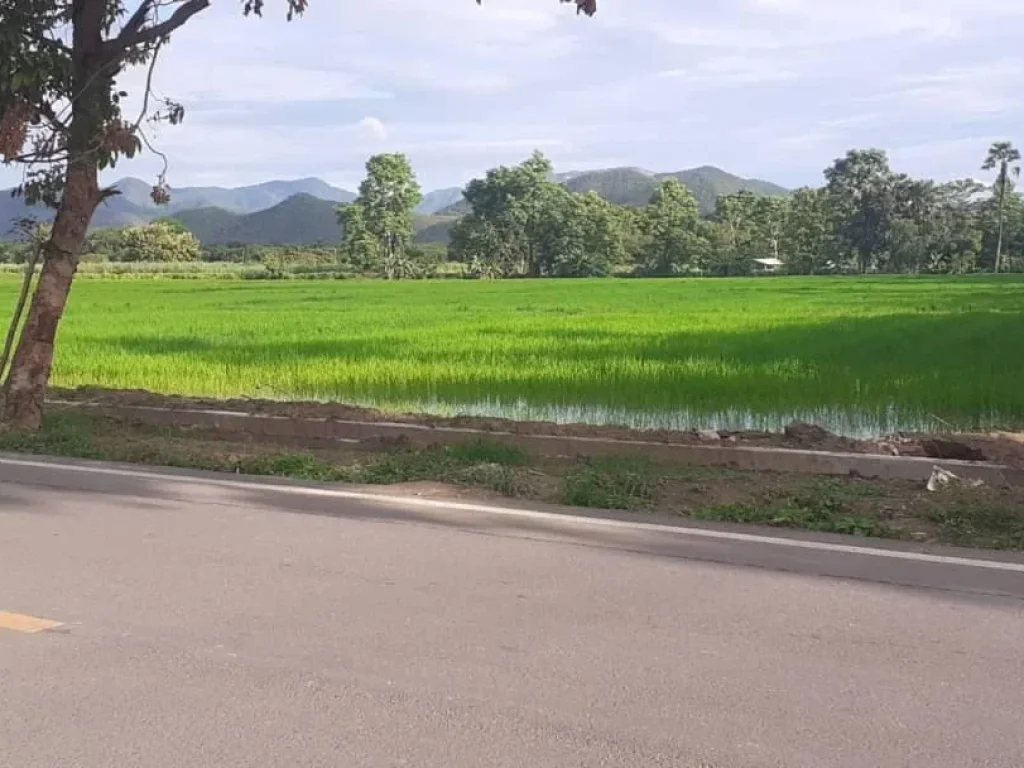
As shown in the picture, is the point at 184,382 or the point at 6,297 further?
the point at 6,297

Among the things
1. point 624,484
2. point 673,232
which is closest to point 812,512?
point 624,484

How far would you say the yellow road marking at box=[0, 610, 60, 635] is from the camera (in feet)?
14.4

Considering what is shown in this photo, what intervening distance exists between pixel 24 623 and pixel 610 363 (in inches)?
414

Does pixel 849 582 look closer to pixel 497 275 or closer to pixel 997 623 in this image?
pixel 997 623

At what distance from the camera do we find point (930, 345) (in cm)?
1680

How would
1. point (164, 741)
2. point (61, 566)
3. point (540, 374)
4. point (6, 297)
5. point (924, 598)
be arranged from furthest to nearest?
point (6, 297) < point (540, 374) < point (61, 566) < point (924, 598) < point (164, 741)

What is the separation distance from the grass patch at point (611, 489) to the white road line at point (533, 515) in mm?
385

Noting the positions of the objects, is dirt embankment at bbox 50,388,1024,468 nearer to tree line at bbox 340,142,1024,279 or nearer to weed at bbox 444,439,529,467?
weed at bbox 444,439,529,467

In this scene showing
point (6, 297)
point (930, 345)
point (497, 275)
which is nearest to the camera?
point (930, 345)

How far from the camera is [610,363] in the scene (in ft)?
47.1

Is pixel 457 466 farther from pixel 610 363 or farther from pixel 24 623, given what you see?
pixel 610 363

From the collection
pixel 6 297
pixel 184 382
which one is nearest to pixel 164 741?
pixel 184 382

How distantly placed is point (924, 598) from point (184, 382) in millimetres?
11121

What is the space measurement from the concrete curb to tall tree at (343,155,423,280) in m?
79.9
